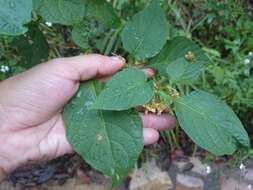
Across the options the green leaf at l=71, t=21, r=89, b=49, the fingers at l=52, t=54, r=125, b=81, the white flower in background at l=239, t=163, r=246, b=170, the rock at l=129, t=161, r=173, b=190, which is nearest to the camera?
the green leaf at l=71, t=21, r=89, b=49

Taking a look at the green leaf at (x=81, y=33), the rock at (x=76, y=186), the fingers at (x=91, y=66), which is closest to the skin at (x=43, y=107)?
the fingers at (x=91, y=66)

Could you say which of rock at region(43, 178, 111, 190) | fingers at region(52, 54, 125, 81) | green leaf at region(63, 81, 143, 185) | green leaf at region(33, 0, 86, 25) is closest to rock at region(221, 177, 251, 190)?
rock at region(43, 178, 111, 190)

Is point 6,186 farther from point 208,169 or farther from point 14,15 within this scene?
point 14,15

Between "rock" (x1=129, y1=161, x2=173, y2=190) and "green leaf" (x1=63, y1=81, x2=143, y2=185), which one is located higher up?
"green leaf" (x1=63, y1=81, x2=143, y2=185)

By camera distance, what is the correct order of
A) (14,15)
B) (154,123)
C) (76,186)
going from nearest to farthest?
(14,15)
(154,123)
(76,186)

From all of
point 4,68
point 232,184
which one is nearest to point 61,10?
point 4,68

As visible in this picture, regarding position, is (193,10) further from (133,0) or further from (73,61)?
(73,61)

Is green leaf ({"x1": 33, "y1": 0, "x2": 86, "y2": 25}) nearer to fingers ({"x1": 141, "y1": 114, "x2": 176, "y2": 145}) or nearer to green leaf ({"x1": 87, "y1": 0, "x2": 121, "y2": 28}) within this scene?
green leaf ({"x1": 87, "y1": 0, "x2": 121, "y2": 28})
